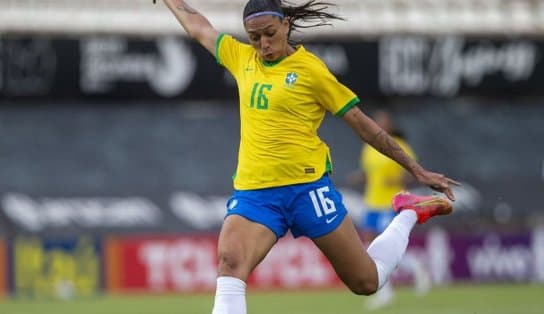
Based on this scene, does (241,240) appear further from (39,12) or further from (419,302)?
(39,12)

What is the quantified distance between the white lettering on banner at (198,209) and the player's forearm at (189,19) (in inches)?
471

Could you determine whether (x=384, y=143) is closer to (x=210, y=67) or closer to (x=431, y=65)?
(x=210, y=67)

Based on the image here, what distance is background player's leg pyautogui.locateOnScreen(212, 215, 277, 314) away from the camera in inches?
320

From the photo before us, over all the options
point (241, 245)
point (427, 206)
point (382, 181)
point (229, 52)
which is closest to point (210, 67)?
point (382, 181)

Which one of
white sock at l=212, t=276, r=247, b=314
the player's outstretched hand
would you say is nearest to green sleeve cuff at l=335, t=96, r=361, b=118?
the player's outstretched hand

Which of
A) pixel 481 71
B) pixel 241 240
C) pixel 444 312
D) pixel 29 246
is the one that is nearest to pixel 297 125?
pixel 241 240

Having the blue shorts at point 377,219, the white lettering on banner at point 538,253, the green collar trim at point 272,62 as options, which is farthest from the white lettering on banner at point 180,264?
the green collar trim at point 272,62

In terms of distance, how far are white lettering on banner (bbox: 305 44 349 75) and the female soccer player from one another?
13.8 metres

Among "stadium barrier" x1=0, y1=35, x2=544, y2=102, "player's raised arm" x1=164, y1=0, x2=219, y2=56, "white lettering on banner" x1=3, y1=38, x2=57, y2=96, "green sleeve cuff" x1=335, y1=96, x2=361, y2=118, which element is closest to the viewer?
"green sleeve cuff" x1=335, y1=96, x2=361, y2=118

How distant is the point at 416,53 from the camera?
22.7m

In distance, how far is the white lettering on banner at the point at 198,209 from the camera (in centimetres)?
2117

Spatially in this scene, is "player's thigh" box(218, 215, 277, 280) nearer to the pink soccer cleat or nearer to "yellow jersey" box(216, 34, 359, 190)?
"yellow jersey" box(216, 34, 359, 190)

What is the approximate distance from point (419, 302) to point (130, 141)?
8.02 meters

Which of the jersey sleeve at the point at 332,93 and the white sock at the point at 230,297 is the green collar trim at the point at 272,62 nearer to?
the jersey sleeve at the point at 332,93
